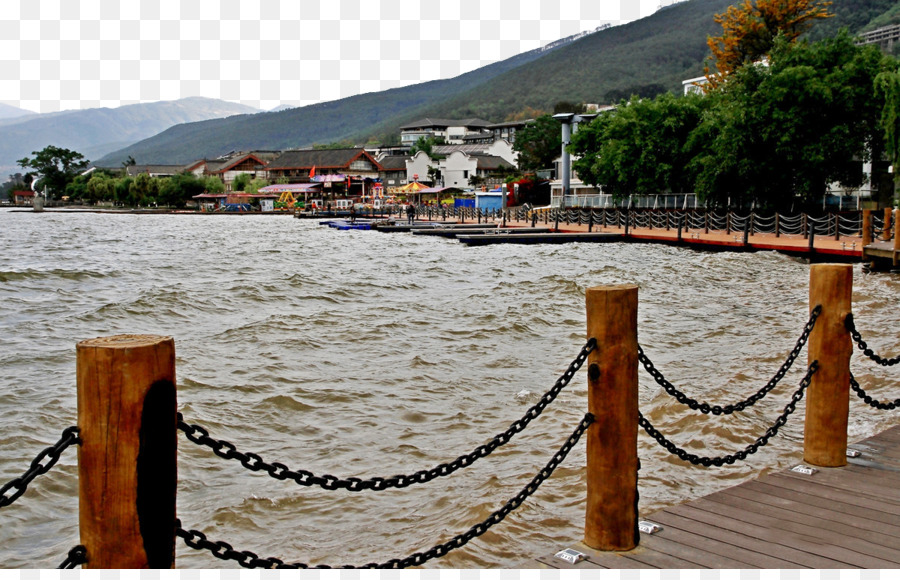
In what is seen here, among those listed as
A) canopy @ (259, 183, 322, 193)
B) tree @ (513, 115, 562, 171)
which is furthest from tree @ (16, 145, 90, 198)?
tree @ (513, 115, 562, 171)

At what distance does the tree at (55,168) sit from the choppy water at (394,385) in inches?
5187

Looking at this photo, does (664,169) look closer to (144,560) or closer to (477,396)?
(477,396)

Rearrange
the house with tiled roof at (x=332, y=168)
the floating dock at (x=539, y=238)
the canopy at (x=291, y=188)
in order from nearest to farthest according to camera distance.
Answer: the floating dock at (x=539, y=238) < the canopy at (x=291, y=188) < the house with tiled roof at (x=332, y=168)

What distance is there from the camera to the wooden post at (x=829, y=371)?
5.20 meters

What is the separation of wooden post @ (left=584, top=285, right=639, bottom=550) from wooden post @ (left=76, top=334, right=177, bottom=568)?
79.3 inches

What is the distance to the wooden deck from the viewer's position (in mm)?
3736

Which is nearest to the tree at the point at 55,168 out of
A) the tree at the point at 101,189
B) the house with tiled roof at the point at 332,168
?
the tree at the point at 101,189

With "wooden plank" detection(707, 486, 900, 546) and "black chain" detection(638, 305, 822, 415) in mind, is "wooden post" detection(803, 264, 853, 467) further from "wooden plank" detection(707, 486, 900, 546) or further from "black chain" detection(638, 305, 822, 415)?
"wooden plank" detection(707, 486, 900, 546)

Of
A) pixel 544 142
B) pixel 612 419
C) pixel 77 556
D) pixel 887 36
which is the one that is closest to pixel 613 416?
pixel 612 419

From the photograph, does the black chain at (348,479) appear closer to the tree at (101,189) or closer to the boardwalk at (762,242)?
the boardwalk at (762,242)

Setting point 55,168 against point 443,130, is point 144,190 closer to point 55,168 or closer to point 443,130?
point 55,168

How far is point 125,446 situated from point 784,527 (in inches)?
129

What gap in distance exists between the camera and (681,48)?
176125mm

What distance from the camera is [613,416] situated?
3.92 m
